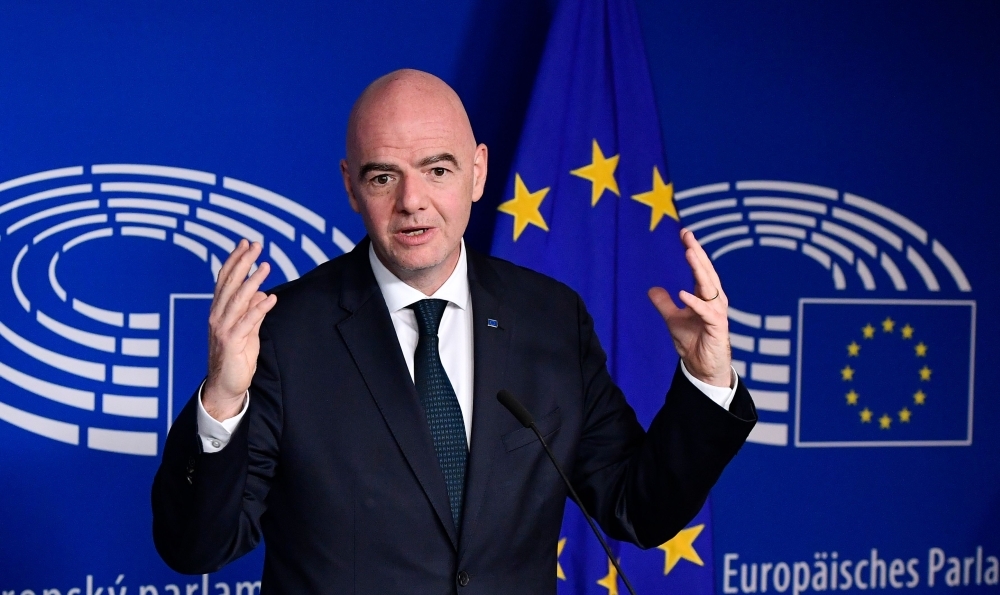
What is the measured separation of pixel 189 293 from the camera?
3.05 metres

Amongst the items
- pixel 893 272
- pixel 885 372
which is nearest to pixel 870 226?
pixel 893 272

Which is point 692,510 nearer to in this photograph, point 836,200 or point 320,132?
point 320,132

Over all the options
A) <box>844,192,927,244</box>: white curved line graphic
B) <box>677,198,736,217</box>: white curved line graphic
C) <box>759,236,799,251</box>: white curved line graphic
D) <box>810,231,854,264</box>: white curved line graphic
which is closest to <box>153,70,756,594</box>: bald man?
<box>677,198,736,217</box>: white curved line graphic

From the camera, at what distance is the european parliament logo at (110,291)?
9.69 feet

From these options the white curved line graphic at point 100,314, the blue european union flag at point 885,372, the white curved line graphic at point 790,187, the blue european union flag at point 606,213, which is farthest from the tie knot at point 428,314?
the blue european union flag at point 885,372

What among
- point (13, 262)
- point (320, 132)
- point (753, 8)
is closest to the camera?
point (13, 262)

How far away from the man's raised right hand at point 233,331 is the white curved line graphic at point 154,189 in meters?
1.58

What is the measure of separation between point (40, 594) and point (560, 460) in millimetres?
1904

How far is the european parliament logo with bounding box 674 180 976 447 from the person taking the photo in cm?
352

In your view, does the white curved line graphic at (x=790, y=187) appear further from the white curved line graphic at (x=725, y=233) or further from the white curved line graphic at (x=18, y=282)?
the white curved line graphic at (x=18, y=282)

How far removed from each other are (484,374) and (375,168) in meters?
0.41

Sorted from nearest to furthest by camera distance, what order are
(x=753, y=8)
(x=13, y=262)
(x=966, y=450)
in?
(x=13, y=262) → (x=753, y=8) → (x=966, y=450)

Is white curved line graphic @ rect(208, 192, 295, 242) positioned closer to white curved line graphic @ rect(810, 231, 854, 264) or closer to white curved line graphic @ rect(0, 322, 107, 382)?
white curved line graphic @ rect(0, 322, 107, 382)

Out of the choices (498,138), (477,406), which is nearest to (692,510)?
(477,406)
